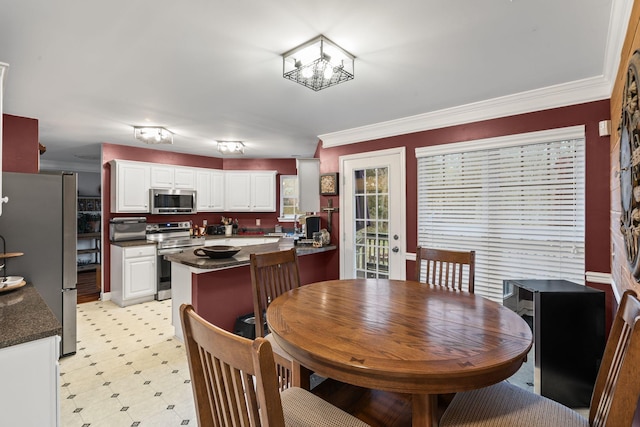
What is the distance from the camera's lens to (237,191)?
5.98 m

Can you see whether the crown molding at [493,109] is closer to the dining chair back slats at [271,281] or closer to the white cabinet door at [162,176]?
the dining chair back slats at [271,281]

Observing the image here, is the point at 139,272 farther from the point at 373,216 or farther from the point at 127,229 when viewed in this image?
the point at 373,216

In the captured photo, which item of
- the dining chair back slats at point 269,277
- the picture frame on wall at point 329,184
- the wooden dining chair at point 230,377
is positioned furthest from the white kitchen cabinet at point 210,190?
the wooden dining chair at point 230,377

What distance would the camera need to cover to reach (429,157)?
3.40 metres

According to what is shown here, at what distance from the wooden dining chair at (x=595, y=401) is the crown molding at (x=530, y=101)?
1.49 m

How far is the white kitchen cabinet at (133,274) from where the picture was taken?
14.3 feet

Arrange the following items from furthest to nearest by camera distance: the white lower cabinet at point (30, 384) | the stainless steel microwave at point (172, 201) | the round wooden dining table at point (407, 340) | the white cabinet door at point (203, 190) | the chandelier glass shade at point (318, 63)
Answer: the white cabinet door at point (203, 190)
the stainless steel microwave at point (172, 201)
the chandelier glass shade at point (318, 63)
the white lower cabinet at point (30, 384)
the round wooden dining table at point (407, 340)

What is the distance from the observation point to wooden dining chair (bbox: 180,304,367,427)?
2.31 ft

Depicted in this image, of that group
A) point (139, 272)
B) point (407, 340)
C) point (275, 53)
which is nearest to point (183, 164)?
point (139, 272)

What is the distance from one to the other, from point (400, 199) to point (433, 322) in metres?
2.33

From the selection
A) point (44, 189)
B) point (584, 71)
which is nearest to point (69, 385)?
point (44, 189)

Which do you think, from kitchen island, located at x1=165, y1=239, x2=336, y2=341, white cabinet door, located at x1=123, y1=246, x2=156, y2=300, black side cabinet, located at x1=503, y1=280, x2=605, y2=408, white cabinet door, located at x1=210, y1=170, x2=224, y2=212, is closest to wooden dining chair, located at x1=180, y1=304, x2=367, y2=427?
kitchen island, located at x1=165, y1=239, x2=336, y2=341

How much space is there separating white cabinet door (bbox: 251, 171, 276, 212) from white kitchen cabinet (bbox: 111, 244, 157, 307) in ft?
6.62

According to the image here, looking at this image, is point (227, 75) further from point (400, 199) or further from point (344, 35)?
point (400, 199)
